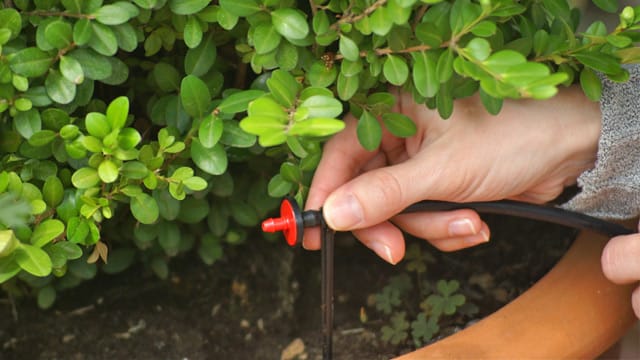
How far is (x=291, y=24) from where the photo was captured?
84 cm

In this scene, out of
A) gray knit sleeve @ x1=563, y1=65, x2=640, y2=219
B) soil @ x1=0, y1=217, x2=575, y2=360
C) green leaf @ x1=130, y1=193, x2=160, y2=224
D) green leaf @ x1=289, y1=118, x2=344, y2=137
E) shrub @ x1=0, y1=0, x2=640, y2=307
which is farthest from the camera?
soil @ x1=0, y1=217, x2=575, y2=360

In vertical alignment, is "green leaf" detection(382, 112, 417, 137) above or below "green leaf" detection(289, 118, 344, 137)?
below

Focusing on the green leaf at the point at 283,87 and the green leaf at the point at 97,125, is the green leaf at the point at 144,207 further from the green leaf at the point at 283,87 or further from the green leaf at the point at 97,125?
the green leaf at the point at 283,87

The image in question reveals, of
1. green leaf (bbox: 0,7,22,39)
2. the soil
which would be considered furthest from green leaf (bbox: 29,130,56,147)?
the soil

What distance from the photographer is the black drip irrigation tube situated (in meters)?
0.98

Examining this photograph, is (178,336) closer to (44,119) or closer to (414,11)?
(44,119)

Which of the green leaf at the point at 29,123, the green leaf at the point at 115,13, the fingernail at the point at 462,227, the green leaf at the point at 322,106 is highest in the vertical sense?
the green leaf at the point at 115,13

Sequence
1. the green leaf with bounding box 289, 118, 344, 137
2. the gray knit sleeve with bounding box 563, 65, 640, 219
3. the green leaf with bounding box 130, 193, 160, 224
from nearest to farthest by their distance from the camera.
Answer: the green leaf with bounding box 289, 118, 344, 137 → the green leaf with bounding box 130, 193, 160, 224 → the gray knit sleeve with bounding box 563, 65, 640, 219

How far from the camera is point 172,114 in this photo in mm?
1009

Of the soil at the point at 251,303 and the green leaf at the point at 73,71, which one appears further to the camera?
the soil at the point at 251,303

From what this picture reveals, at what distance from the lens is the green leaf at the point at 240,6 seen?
837 millimetres

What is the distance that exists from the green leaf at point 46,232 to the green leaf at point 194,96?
0.19m

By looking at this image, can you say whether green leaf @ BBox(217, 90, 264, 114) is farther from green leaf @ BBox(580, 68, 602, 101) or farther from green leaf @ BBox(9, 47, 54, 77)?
green leaf @ BBox(580, 68, 602, 101)

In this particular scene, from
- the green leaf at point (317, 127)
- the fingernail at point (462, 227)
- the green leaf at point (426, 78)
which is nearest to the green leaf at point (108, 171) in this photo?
the green leaf at point (317, 127)
